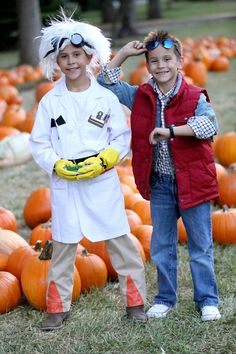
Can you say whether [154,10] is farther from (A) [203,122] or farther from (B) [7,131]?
(A) [203,122]

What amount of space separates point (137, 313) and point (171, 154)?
2.95 feet

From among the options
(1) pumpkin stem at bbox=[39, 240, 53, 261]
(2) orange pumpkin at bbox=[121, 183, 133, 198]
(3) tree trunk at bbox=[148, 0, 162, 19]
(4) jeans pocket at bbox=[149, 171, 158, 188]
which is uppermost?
(4) jeans pocket at bbox=[149, 171, 158, 188]

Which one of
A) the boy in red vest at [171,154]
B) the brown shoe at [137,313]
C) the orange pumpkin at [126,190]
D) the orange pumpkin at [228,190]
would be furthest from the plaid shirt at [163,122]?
the orange pumpkin at [228,190]

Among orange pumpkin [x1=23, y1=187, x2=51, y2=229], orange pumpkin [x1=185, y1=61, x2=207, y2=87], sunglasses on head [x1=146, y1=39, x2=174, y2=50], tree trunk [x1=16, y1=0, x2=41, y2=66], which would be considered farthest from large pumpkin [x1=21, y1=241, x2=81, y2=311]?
tree trunk [x1=16, y1=0, x2=41, y2=66]

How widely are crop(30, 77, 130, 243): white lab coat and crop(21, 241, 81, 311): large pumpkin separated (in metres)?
0.42

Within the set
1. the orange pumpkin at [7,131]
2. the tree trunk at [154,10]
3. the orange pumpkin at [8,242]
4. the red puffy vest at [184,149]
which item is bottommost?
the tree trunk at [154,10]

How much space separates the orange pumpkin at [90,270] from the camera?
4.16 meters

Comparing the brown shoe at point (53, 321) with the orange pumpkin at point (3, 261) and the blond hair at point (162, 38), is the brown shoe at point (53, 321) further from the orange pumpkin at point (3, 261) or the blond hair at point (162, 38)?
the blond hair at point (162, 38)

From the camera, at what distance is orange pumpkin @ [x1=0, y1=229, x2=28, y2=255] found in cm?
445

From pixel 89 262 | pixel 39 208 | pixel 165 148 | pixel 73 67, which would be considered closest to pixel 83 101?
pixel 73 67

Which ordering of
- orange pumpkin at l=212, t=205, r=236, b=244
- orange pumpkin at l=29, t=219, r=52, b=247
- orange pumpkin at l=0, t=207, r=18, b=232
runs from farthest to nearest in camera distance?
orange pumpkin at l=0, t=207, r=18, b=232 < orange pumpkin at l=212, t=205, r=236, b=244 < orange pumpkin at l=29, t=219, r=52, b=247

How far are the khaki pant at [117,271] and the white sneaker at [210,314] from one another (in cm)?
33

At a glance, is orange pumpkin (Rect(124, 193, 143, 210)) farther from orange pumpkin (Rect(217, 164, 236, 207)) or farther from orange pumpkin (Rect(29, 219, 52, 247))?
orange pumpkin (Rect(29, 219, 52, 247))

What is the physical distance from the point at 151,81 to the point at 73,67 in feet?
1.39
